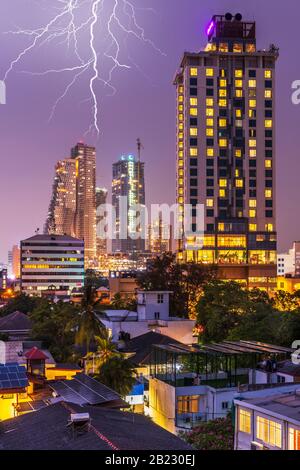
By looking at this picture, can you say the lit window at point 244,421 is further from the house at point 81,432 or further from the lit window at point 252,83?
the lit window at point 252,83

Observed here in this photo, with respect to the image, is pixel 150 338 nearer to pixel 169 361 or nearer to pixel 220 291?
pixel 169 361

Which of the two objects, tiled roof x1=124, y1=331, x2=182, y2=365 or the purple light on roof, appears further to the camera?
the purple light on roof

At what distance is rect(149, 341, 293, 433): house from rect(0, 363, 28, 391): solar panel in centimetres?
600

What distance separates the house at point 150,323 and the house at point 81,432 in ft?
73.2

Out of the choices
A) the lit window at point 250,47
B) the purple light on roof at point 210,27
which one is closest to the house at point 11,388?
the lit window at point 250,47

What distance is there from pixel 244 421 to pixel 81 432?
18.3 ft

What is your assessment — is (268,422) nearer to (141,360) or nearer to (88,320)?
(141,360)

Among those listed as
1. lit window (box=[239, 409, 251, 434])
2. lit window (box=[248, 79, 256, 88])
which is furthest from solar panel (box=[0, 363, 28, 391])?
lit window (box=[248, 79, 256, 88])

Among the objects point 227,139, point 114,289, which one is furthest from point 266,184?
point 114,289

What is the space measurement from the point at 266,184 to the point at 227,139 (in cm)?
980

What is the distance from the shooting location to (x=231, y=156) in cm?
9269

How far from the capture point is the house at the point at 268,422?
14.7 meters

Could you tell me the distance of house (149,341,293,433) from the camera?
76.3ft

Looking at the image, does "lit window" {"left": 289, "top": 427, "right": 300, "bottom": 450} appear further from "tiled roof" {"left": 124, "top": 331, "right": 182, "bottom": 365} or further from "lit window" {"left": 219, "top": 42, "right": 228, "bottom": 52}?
"lit window" {"left": 219, "top": 42, "right": 228, "bottom": 52}
